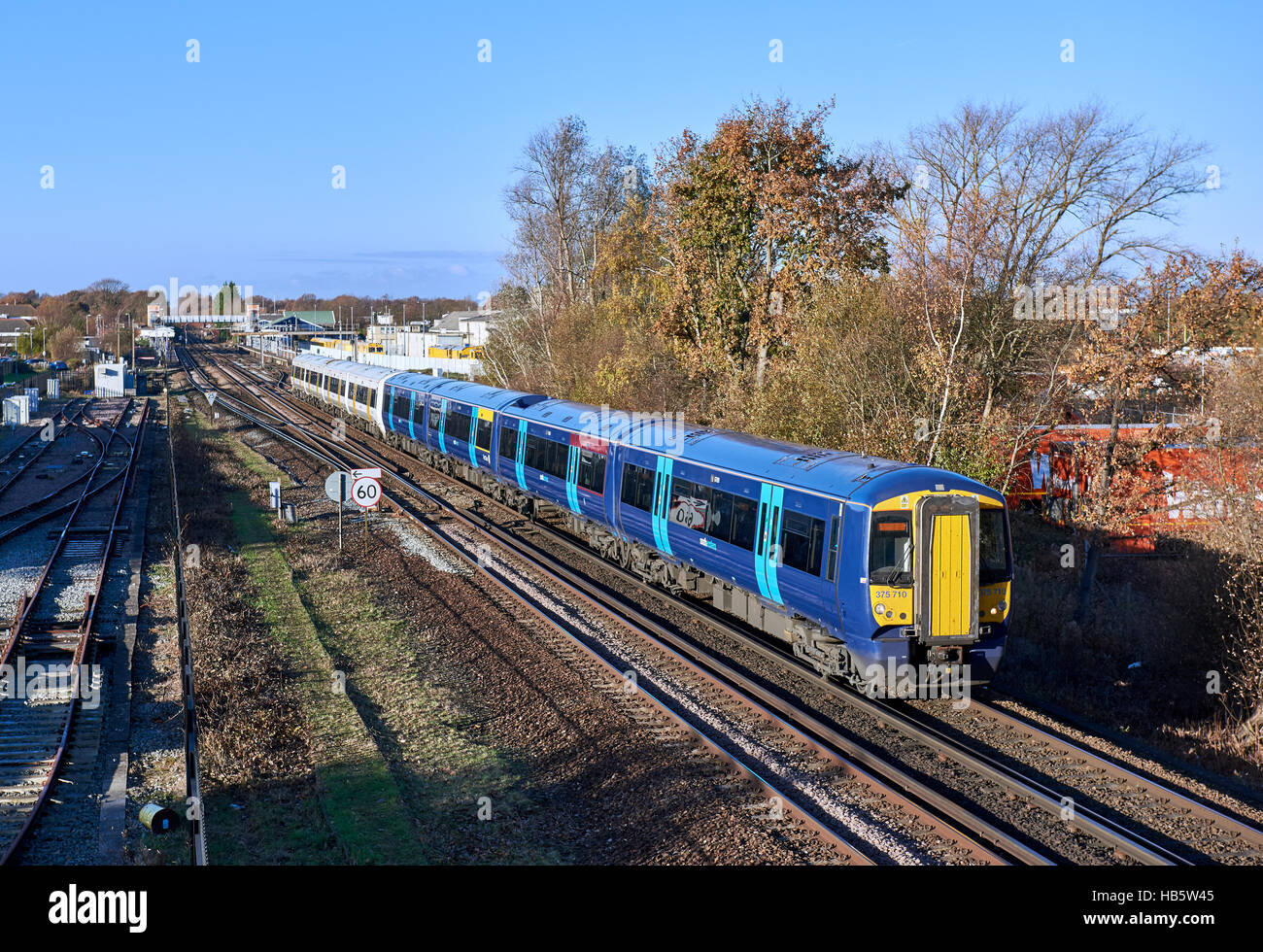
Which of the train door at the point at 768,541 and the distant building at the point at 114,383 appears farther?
the distant building at the point at 114,383

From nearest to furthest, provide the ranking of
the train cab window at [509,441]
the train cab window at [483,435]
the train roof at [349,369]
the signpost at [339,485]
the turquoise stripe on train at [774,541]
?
the turquoise stripe on train at [774,541], the signpost at [339,485], the train cab window at [509,441], the train cab window at [483,435], the train roof at [349,369]

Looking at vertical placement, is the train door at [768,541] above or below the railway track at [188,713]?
above

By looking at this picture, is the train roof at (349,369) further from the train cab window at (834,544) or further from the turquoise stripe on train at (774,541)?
the train cab window at (834,544)

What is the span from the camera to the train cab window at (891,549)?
38.0 ft

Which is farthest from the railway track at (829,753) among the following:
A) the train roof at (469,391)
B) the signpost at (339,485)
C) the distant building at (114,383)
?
the distant building at (114,383)

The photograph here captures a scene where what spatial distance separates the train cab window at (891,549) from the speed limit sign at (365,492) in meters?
12.2

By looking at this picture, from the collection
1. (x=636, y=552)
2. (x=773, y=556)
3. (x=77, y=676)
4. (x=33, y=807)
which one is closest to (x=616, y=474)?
(x=636, y=552)

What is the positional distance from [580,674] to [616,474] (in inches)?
239

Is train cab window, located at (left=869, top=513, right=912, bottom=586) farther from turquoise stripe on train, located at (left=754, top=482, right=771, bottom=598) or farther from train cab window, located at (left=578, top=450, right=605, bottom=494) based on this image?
train cab window, located at (left=578, top=450, right=605, bottom=494)

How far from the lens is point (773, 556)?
44.3 ft

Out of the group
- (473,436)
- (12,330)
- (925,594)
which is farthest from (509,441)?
(12,330)

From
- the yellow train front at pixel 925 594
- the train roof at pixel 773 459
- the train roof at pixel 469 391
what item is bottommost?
the yellow train front at pixel 925 594

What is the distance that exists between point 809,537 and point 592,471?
8.03 meters
